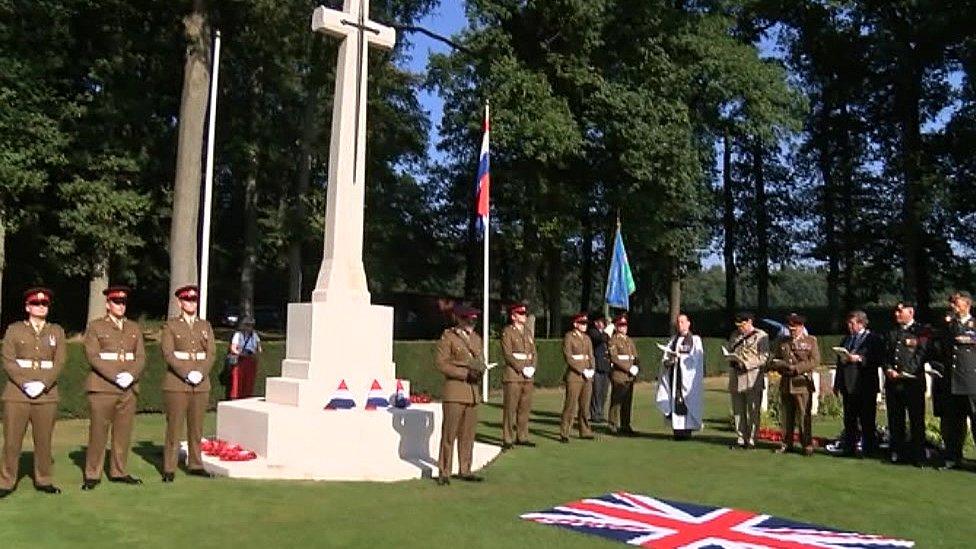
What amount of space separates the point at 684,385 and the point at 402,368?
6.97 metres

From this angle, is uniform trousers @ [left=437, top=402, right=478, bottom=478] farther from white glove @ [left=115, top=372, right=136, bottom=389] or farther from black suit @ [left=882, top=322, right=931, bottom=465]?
black suit @ [left=882, top=322, right=931, bottom=465]

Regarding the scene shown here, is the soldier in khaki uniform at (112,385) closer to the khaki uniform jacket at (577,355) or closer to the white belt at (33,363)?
the white belt at (33,363)

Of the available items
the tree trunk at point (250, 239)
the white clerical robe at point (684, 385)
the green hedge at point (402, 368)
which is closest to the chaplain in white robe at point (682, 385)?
the white clerical robe at point (684, 385)

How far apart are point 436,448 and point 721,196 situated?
34627 mm

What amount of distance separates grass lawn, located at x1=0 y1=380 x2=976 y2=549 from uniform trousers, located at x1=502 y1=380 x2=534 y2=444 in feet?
1.22

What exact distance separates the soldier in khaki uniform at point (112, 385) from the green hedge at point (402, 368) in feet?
20.0

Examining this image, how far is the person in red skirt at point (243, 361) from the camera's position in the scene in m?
14.7

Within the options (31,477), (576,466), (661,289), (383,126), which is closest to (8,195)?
(383,126)

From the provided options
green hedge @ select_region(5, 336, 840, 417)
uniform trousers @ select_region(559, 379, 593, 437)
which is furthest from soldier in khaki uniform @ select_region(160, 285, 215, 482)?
green hedge @ select_region(5, 336, 840, 417)

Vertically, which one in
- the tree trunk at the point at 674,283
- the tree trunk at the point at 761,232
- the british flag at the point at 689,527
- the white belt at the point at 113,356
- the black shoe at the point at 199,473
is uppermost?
the tree trunk at the point at 761,232

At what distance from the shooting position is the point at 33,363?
806cm

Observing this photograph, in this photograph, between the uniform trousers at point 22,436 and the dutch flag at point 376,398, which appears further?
the dutch flag at point 376,398

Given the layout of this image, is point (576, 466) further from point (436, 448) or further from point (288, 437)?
point (288, 437)

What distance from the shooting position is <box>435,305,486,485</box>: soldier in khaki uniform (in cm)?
898
